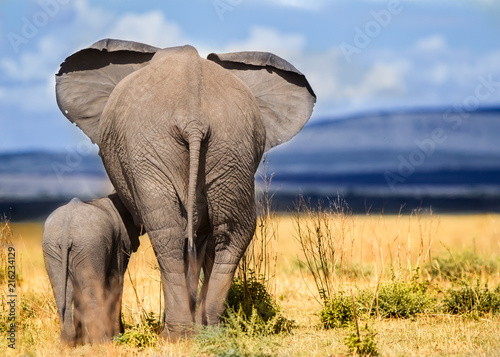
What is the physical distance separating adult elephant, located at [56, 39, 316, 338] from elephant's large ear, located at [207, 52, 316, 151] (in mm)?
17

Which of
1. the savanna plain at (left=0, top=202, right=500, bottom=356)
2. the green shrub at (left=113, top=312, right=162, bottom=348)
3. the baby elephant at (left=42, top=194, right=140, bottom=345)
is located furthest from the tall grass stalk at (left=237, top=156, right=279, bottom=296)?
the baby elephant at (left=42, top=194, right=140, bottom=345)

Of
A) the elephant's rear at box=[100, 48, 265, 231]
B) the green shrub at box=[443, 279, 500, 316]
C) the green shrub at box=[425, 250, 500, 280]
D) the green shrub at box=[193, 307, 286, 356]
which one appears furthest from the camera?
the green shrub at box=[425, 250, 500, 280]

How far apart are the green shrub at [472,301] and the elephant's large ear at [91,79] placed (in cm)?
436

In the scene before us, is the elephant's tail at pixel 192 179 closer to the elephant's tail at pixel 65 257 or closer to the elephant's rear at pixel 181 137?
the elephant's rear at pixel 181 137

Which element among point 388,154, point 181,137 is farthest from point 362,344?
point 388,154

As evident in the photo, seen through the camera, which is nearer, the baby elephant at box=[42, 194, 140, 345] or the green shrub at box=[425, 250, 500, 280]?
the baby elephant at box=[42, 194, 140, 345]

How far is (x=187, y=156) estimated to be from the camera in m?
6.34

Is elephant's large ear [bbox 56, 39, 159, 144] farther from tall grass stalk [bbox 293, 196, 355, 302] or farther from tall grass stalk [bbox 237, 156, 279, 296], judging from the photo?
tall grass stalk [bbox 293, 196, 355, 302]

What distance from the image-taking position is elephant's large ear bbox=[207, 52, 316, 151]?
757cm

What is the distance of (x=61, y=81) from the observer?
7.83 metres

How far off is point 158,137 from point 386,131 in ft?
353

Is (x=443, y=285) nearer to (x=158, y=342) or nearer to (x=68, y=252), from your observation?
(x=158, y=342)

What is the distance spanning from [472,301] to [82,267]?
4.36 metres

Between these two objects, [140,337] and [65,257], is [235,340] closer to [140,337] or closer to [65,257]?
[140,337]
